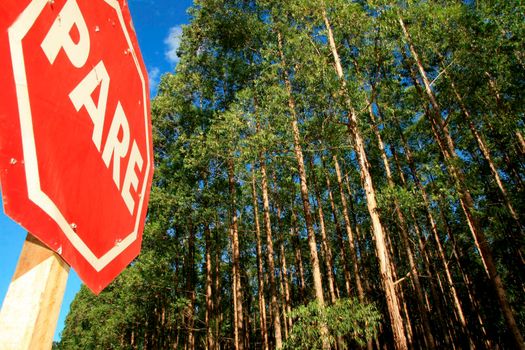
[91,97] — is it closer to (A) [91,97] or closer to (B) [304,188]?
(A) [91,97]

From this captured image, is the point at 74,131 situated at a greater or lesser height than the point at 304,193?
lesser

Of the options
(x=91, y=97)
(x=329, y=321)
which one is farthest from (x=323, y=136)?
(x=91, y=97)

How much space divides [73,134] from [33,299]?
14.9 inches

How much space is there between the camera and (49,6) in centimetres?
71

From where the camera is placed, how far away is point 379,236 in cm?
839

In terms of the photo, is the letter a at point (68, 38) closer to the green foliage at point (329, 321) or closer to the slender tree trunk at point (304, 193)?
the green foliage at point (329, 321)

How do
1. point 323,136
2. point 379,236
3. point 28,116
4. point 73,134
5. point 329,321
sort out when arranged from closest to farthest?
1. point 28,116
2. point 73,134
3. point 379,236
4. point 329,321
5. point 323,136

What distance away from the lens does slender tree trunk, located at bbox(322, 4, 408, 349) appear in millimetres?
7328

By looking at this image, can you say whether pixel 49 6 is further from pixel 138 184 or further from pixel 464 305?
pixel 464 305

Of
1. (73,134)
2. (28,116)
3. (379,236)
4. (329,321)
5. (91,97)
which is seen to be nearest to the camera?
(28,116)

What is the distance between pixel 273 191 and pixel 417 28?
11798 millimetres

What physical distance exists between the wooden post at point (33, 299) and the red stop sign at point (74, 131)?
40 millimetres

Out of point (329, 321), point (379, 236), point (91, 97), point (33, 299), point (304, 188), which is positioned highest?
point (304, 188)

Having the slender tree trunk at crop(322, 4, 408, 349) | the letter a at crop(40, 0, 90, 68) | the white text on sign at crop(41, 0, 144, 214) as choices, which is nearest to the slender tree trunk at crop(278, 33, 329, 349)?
the slender tree trunk at crop(322, 4, 408, 349)
